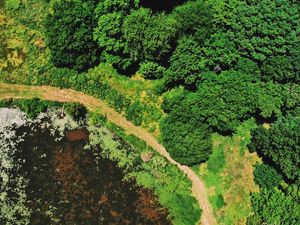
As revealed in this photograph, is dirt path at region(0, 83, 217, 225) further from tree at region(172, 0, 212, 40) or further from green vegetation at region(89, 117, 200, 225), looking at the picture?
tree at region(172, 0, 212, 40)

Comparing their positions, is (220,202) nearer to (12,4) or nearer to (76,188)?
(76,188)

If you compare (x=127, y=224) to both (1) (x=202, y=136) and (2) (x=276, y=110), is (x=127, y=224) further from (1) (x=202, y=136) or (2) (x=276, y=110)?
(2) (x=276, y=110)

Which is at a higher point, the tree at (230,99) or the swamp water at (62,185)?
the tree at (230,99)

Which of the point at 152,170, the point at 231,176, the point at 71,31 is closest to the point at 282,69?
the point at 231,176

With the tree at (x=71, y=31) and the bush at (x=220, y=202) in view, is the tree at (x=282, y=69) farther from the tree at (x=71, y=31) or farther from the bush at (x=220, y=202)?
the tree at (x=71, y=31)

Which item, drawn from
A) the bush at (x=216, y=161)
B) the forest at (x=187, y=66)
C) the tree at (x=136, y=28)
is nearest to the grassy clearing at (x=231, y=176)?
the bush at (x=216, y=161)

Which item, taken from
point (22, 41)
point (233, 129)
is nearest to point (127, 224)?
point (233, 129)
